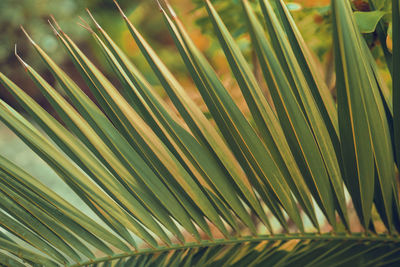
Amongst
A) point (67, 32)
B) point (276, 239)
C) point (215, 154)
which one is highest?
point (67, 32)

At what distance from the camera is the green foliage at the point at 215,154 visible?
579 millimetres

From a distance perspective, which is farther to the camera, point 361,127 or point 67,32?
point 67,32

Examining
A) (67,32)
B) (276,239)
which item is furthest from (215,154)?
(67,32)

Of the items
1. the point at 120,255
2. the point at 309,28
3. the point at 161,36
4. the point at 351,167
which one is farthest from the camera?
the point at 161,36

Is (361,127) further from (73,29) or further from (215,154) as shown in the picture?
(73,29)

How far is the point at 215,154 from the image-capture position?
2.14 feet

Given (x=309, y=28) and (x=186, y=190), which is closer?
(x=186, y=190)

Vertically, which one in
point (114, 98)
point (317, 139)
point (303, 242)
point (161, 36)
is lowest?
point (303, 242)

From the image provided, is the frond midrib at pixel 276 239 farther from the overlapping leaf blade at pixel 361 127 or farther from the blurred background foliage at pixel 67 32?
the blurred background foliage at pixel 67 32

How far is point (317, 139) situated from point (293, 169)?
59 millimetres

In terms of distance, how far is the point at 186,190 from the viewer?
2.21 feet

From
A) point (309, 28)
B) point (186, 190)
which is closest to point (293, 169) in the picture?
point (186, 190)

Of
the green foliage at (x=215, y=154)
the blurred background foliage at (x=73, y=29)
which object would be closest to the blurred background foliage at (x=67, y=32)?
the blurred background foliage at (x=73, y=29)

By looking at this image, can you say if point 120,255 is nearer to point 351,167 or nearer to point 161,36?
point 351,167
